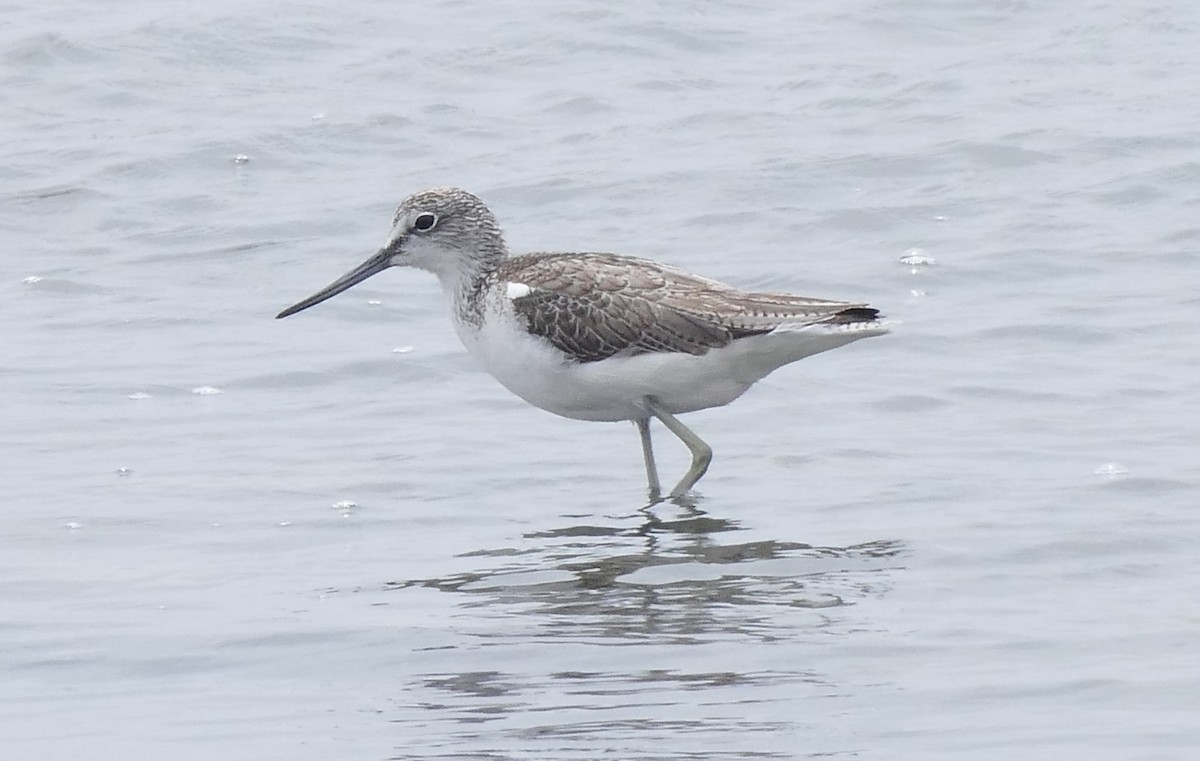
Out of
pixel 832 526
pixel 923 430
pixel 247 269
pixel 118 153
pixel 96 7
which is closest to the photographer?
pixel 832 526

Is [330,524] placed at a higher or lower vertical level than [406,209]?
lower

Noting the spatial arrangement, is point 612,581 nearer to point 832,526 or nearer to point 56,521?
point 832,526

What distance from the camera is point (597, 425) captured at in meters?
10.9

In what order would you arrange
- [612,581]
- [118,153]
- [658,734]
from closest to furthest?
[658,734], [612,581], [118,153]

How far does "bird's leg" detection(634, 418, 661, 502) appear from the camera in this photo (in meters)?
9.56

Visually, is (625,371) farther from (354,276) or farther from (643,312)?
(354,276)

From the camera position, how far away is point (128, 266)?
13.9 meters

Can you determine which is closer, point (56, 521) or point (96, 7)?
point (56, 521)

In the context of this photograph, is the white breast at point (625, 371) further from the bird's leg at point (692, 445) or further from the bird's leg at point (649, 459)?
the bird's leg at point (649, 459)

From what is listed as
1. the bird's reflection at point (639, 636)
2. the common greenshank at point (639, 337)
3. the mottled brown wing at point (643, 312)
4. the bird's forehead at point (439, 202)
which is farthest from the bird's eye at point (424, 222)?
the bird's reflection at point (639, 636)

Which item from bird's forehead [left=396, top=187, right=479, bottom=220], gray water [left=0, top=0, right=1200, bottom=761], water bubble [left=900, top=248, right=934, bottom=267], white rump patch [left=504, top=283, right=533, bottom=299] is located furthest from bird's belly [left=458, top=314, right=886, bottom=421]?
water bubble [left=900, top=248, right=934, bottom=267]

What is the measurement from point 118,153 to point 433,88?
10.0 ft

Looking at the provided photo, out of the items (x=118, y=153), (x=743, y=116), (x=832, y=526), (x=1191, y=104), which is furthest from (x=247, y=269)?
(x=1191, y=104)

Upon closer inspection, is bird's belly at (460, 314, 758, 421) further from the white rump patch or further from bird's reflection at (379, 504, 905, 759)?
bird's reflection at (379, 504, 905, 759)
